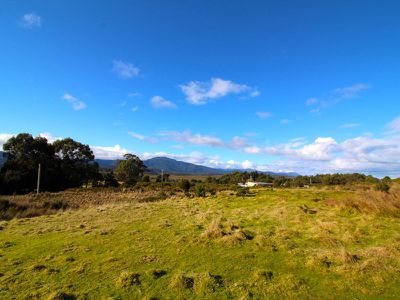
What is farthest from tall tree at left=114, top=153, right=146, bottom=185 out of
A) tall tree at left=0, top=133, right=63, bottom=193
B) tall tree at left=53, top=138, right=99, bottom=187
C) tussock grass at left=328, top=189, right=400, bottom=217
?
tussock grass at left=328, top=189, right=400, bottom=217

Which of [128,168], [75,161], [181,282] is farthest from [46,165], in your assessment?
[181,282]

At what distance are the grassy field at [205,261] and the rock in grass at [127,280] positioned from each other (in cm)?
3

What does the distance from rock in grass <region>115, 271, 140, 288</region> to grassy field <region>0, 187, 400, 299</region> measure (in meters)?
0.03

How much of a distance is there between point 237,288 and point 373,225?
9.63m

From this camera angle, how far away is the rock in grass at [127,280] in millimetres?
7176

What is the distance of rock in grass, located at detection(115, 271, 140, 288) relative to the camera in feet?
23.5

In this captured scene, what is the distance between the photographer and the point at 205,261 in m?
9.02

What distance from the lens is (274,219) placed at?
16172 mm

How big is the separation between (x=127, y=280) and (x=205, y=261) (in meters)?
2.57

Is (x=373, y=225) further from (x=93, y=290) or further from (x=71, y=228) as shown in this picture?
(x=71, y=228)

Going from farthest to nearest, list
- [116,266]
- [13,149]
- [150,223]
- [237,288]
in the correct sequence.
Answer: [13,149], [150,223], [116,266], [237,288]

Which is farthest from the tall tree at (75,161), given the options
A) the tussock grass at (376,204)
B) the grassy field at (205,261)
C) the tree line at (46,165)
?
the tussock grass at (376,204)

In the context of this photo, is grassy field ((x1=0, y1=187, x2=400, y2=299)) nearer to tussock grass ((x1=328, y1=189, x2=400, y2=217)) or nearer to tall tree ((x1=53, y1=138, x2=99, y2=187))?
tussock grass ((x1=328, y1=189, x2=400, y2=217))

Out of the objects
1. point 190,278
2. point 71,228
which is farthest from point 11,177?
point 190,278
